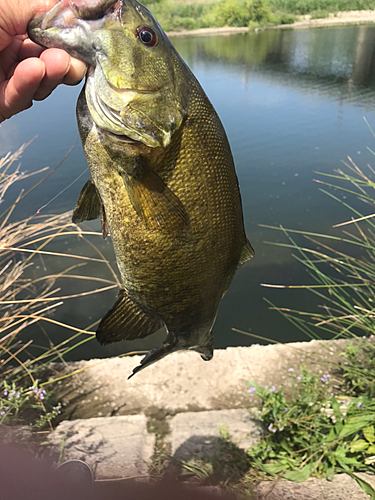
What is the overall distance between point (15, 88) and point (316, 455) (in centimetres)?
313

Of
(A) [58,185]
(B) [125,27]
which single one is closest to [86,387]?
(B) [125,27]

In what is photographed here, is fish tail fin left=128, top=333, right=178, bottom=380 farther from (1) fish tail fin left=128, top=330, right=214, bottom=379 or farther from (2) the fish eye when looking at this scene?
(2) the fish eye

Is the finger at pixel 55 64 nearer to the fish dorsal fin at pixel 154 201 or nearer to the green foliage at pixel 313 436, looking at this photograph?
the fish dorsal fin at pixel 154 201

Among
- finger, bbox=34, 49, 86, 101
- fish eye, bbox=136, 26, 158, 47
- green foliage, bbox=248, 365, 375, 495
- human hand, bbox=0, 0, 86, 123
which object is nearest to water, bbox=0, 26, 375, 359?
green foliage, bbox=248, 365, 375, 495

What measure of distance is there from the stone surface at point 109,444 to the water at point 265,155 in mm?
1651

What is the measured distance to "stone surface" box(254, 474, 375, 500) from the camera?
266cm

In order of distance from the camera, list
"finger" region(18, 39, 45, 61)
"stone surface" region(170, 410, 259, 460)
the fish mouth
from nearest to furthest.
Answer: the fish mouth, "finger" region(18, 39, 45, 61), "stone surface" region(170, 410, 259, 460)

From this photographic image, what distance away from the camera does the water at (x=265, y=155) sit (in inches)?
221

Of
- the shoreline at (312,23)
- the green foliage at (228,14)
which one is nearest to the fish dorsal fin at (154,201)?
the shoreline at (312,23)

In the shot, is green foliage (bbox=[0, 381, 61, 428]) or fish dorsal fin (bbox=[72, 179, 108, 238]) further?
green foliage (bbox=[0, 381, 61, 428])

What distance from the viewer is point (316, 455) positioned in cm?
296

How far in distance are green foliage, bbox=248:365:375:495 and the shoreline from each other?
35.6m

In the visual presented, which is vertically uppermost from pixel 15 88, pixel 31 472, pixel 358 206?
pixel 15 88

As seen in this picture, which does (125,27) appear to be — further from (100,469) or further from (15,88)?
(100,469)
